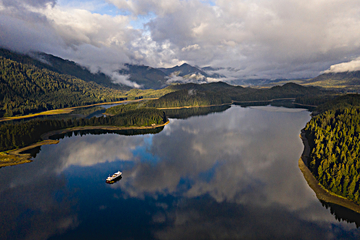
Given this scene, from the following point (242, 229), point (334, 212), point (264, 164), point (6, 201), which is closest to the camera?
point (242, 229)

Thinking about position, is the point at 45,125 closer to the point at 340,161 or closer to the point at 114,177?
the point at 114,177

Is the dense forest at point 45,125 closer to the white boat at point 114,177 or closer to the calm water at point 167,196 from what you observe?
the calm water at point 167,196

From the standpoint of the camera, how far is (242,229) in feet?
144

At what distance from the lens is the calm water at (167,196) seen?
4444cm

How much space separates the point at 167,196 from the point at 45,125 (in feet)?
414

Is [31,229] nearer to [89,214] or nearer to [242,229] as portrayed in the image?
[89,214]

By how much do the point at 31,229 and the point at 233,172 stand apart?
2537 inches

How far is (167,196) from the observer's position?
189ft

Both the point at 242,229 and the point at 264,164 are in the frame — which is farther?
the point at 264,164

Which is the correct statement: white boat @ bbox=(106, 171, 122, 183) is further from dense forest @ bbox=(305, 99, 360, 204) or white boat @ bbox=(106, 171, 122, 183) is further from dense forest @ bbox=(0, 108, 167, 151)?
dense forest @ bbox=(0, 108, 167, 151)

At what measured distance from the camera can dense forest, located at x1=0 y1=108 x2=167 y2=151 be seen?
335ft

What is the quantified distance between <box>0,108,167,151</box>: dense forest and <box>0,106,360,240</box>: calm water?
795 inches

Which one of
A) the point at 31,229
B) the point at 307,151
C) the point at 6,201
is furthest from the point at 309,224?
the point at 6,201

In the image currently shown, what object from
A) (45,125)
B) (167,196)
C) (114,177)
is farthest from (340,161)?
(45,125)
